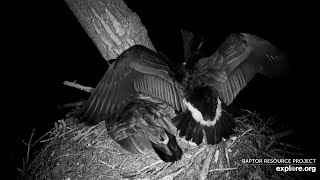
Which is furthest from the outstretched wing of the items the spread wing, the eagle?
the spread wing

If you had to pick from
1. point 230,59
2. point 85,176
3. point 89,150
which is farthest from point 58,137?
point 230,59

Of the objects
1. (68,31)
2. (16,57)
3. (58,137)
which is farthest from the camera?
(68,31)

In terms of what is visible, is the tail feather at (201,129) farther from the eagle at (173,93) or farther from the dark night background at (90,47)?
the dark night background at (90,47)

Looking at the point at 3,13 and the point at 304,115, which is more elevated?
the point at 3,13

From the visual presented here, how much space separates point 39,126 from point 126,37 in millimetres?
2677

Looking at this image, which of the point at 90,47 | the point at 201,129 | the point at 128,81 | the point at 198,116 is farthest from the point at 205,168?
the point at 90,47

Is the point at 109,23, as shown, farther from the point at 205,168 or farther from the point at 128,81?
the point at 205,168

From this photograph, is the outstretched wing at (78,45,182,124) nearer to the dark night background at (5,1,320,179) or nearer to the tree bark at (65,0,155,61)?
the tree bark at (65,0,155,61)

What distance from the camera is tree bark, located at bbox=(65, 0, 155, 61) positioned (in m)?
2.05

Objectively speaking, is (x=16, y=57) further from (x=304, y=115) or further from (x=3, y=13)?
(x=304, y=115)

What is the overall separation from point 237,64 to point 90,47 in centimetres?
426

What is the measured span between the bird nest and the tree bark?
29.6 inches

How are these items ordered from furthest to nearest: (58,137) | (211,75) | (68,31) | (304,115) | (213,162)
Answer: (68,31) → (304,115) → (58,137) → (211,75) → (213,162)

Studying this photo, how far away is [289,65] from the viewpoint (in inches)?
73.9
